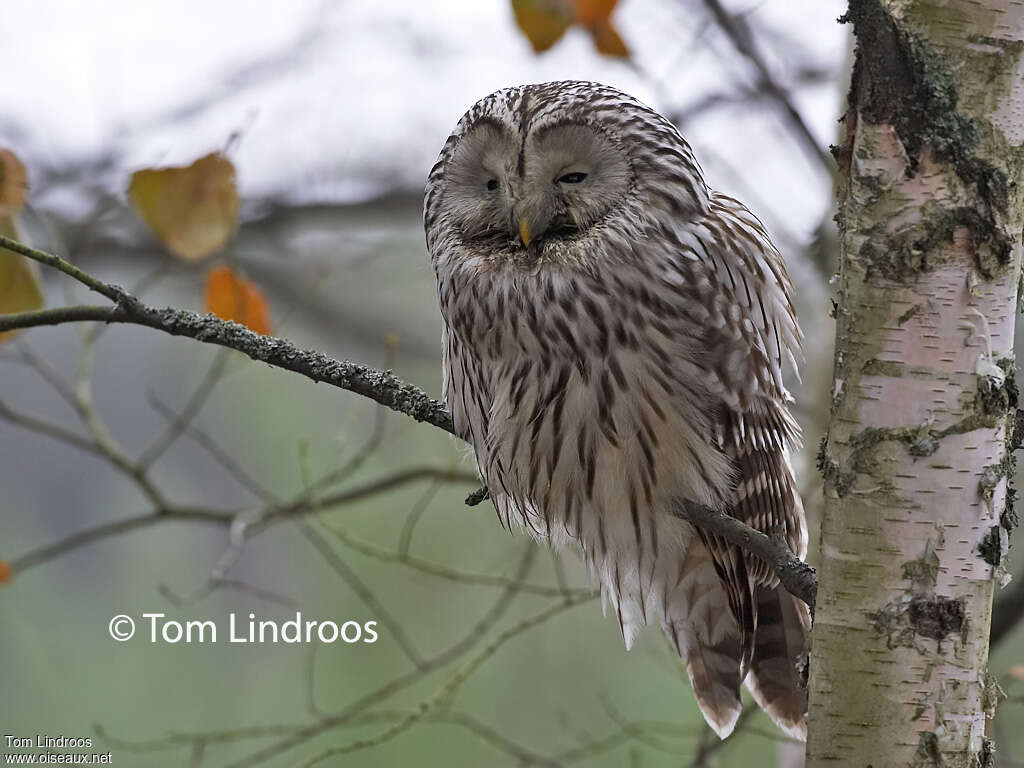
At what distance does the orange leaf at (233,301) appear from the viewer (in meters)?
2.33

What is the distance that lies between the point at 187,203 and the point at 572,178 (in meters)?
0.81

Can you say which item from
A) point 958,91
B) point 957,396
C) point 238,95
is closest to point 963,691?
point 957,396

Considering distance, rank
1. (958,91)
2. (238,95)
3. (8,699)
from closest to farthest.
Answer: (958,91), (238,95), (8,699)

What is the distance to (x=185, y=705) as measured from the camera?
5.44m

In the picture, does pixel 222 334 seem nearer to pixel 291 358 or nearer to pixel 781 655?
pixel 291 358

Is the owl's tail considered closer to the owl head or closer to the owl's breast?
the owl's breast

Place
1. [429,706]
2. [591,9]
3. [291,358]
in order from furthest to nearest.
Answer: [591,9] → [429,706] → [291,358]

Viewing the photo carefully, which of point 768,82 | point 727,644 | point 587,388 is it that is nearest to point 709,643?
point 727,644

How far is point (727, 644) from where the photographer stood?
2.35 m

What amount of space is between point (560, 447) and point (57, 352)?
3783 mm

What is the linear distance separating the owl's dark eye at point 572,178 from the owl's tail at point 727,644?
735 mm

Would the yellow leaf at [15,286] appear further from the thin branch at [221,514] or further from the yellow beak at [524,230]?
the thin branch at [221,514]

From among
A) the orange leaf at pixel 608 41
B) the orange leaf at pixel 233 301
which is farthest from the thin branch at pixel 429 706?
the orange leaf at pixel 608 41

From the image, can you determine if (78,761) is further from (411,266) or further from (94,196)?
(411,266)
